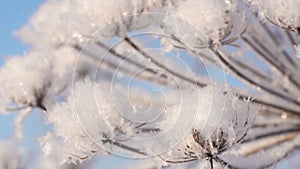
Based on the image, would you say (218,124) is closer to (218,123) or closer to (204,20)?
(218,123)

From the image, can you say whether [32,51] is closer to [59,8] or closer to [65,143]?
[59,8]

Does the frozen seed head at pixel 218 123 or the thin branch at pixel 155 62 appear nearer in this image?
the frozen seed head at pixel 218 123

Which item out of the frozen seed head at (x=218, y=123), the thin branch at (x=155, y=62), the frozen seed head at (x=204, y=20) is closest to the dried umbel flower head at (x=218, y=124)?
the frozen seed head at (x=218, y=123)

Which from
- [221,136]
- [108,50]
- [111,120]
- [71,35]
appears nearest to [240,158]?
[221,136]

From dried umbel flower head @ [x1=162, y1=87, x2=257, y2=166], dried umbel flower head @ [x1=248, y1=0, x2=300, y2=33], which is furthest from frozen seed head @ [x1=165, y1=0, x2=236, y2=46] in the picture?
dried umbel flower head @ [x1=162, y1=87, x2=257, y2=166]

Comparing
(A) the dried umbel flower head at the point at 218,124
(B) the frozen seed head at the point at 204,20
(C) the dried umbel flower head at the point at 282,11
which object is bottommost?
(A) the dried umbel flower head at the point at 218,124

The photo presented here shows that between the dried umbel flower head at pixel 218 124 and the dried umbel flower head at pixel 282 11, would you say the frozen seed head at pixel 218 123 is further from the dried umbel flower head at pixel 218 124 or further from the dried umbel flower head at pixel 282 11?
the dried umbel flower head at pixel 282 11

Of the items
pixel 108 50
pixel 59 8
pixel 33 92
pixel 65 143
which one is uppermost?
pixel 59 8

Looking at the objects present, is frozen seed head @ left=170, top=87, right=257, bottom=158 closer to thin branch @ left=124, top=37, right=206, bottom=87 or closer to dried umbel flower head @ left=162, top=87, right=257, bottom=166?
dried umbel flower head @ left=162, top=87, right=257, bottom=166
